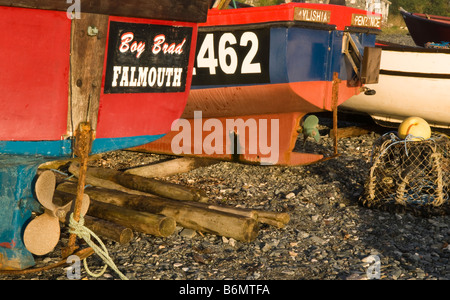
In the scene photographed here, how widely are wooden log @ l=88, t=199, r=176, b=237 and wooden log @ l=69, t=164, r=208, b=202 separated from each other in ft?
2.16

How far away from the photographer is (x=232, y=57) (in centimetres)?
680

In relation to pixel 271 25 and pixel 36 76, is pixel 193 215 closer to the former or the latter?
pixel 36 76

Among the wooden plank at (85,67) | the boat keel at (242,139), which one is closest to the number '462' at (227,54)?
the boat keel at (242,139)

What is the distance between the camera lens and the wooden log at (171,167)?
6.84 metres

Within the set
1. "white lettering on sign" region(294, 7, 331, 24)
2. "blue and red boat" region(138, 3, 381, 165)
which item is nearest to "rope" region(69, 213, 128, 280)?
"blue and red boat" region(138, 3, 381, 165)

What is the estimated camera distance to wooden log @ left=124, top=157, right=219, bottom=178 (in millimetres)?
6844

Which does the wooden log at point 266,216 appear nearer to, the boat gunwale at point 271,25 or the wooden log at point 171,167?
the wooden log at point 171,167

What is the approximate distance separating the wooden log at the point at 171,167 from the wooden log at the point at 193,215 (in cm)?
114

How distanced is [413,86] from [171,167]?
137 inches

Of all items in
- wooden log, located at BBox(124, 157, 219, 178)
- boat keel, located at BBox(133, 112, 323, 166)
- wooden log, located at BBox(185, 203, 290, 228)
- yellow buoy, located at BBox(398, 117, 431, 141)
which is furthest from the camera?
boat keel, located at BBox(133, 112, 323, 166)

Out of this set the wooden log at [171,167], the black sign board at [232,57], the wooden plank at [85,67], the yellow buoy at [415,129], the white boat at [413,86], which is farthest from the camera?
the white boat at [413,86]

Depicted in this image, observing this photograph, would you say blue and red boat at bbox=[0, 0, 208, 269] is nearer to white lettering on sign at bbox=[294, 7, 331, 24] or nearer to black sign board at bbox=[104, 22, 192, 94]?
black sign board at bbox=[104, 22, 192, 94]

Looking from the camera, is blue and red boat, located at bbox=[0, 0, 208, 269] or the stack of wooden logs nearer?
blue and red boat, located at bbox=[0, 0, 208, 269]
